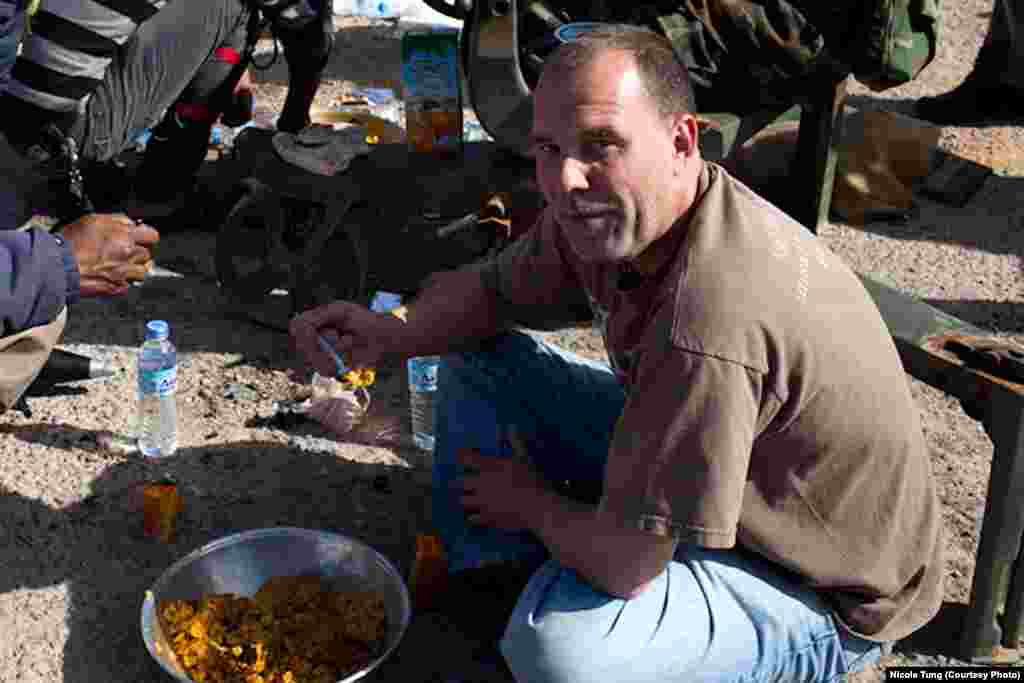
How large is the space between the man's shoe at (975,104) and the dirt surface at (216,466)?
1.05 m

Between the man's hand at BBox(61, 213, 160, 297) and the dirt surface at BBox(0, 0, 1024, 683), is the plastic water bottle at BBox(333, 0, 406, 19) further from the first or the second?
the man's hand at BBox(61, 213, 160, 297)

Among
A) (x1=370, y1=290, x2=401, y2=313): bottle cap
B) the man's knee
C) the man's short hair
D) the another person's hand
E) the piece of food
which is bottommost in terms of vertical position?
the piece of food

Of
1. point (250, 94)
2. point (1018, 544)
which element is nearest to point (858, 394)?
point (1018, 544)

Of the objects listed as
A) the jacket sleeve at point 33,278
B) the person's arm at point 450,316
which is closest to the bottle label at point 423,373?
the person's arm at point 450,316

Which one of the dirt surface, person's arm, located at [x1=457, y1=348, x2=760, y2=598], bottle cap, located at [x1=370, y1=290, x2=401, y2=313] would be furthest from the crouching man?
bottle cap, located at [x1=370, y1=290, x2=401, y2=313]

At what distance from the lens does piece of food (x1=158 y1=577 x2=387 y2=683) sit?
3.17 metres

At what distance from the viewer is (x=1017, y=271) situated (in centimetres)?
532

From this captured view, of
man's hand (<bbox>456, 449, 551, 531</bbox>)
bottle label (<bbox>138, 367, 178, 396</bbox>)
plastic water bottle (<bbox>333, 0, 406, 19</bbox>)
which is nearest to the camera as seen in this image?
man's hand (<bbox>456, 449, 551, 531</bbox>)

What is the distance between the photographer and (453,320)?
11.2ft

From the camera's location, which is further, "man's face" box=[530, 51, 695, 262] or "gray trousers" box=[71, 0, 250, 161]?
"gray trousers" box=[71, 0, 250, 161]

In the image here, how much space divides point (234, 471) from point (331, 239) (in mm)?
1030

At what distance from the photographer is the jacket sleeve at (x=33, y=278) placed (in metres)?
3.39

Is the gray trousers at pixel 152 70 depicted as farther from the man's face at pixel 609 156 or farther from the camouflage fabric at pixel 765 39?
the man's face at pixel 609 156

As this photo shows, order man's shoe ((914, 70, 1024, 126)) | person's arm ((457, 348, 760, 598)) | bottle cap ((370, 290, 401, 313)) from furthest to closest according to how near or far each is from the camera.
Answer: man's shoe ((914, 70, 1024, 126))
bottle cap ((370, 290, 401, 313))
person's arm ((457, 348, 760, 598))
